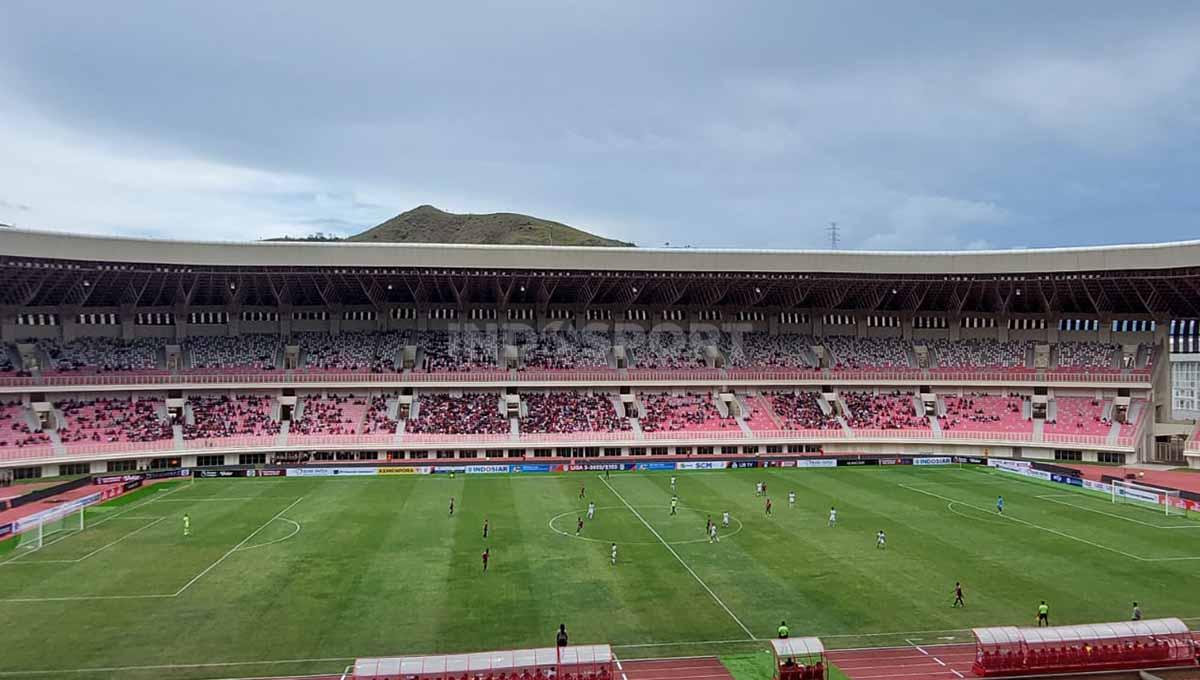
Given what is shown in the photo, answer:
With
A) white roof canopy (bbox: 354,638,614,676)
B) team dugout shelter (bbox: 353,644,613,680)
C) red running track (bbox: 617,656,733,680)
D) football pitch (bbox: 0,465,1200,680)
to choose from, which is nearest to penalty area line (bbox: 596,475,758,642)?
football pitch (bbox: 0,465,1200,680)

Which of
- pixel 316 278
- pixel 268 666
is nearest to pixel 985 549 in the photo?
pixel 268 666

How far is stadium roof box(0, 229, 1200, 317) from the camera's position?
53.6m

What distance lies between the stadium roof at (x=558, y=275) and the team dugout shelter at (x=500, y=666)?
39957mm

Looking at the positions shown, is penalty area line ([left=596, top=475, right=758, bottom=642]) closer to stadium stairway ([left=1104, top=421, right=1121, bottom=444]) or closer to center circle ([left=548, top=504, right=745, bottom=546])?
center circle ([left=548, top=504, right=745, bottom=546])

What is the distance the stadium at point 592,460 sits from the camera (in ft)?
79.0

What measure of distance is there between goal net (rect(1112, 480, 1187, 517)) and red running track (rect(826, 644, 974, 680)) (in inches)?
1096

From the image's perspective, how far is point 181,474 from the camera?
53.1 metres

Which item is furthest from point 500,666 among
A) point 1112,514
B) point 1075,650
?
point 1112,514

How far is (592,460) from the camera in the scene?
58.0 metres

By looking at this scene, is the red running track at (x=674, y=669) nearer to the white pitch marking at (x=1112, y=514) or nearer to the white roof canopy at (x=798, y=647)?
the white roof canopy at (x=798, y=647)

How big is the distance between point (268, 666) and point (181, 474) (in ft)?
119

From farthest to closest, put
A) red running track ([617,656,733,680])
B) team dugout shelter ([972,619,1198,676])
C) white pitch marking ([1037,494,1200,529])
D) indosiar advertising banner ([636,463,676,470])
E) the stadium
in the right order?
indosiar advertising banner ([636,463,676,470]), white pitch marking ([1037,494,1200,529]), the stadium, red running track ([617,656,733,680]), team dugout shelter ([972,619,1198,676])

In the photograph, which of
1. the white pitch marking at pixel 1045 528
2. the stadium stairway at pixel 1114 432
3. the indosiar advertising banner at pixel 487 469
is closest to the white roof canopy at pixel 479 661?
the white pitch marking at pixel 1045 528

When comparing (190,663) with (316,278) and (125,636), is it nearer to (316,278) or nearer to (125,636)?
(125,636)
